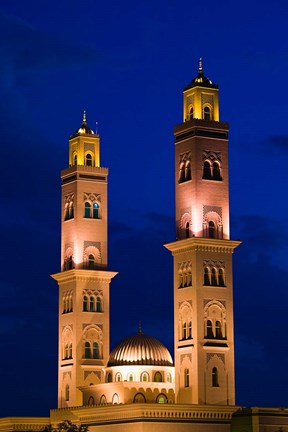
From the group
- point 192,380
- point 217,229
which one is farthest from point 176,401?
point 217,229

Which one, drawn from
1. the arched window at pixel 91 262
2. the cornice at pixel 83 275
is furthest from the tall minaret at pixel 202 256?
the arched window at pixel 91 262

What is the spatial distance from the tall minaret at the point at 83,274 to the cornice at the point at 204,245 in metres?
10.1

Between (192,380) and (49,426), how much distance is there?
12.7 m

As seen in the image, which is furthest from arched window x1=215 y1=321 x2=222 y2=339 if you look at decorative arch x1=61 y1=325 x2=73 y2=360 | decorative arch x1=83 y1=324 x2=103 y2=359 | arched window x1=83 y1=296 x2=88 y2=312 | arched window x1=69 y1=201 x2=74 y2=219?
arched window x1=69 y1=201 x2=74 y2=219

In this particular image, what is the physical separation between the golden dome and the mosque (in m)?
0.06

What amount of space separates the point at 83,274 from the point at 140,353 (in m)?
8.56

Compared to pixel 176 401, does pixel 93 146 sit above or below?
above

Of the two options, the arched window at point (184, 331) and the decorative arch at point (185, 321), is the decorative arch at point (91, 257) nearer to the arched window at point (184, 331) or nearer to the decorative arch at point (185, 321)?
the decorative arch at point (185, 321)

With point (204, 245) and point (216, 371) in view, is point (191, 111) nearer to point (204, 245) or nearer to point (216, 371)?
point (204, 245)

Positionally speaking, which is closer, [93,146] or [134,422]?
[134,422]

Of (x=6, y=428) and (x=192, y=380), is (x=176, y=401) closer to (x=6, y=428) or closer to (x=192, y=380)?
(x=192, y=380)

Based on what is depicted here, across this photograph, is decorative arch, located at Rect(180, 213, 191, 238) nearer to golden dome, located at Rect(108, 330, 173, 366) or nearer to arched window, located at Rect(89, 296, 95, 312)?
golden dome, located at Rect(108, 330, 173, 366)

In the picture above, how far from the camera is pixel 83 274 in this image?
85812 mm

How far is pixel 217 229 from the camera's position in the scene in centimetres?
7781
